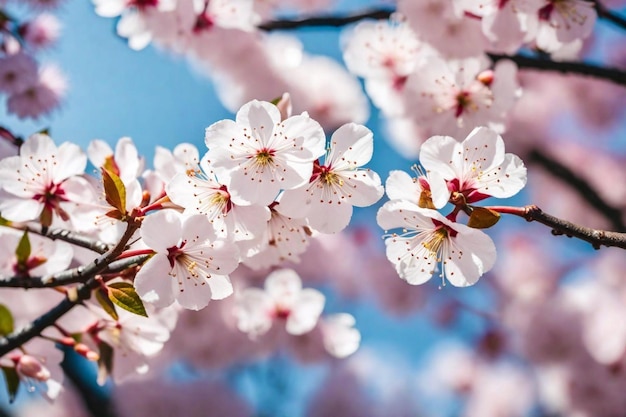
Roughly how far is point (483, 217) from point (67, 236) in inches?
36.0

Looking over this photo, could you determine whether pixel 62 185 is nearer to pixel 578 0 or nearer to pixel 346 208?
pixel 346 208

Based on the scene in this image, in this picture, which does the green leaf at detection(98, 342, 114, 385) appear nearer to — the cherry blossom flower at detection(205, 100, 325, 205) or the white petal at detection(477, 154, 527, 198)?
the cherry blossom flower at detection(205, 100, 325, 205)

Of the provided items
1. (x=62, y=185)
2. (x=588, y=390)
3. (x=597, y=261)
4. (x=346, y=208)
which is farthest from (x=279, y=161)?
(x=597, y=261)

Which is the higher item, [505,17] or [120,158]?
[505,17]

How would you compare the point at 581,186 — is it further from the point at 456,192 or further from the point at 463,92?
the point at 456,192

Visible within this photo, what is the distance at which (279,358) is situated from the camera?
13.3ft

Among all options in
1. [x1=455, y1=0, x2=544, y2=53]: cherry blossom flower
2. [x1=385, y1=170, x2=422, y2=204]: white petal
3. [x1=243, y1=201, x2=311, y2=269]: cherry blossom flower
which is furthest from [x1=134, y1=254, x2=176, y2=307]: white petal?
[x1=455, y1=0, x2=544, y2=53]: cherry blossom flower

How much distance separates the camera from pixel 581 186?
4074mm

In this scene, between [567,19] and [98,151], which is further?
[567,19]

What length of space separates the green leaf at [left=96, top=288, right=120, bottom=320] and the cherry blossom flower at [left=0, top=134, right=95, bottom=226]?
294mm

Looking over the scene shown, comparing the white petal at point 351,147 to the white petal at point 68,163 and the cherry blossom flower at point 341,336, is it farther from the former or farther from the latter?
the cherry blossom flower at point 341,336

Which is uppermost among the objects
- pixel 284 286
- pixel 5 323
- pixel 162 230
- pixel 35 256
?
Answer: pixel 162 230

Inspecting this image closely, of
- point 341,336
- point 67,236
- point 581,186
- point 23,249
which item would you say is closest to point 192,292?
point 67,236

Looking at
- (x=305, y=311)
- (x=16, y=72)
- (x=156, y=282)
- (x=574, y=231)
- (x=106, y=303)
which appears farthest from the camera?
(x=16, y=72)
